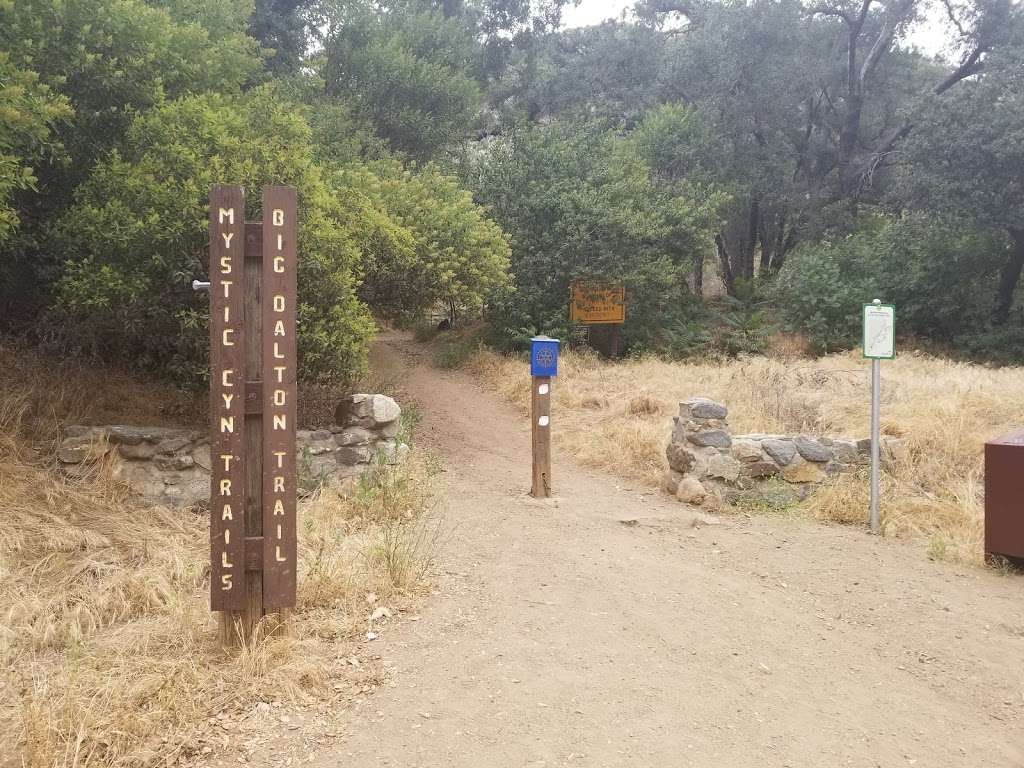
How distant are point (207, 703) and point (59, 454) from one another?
4.81 m

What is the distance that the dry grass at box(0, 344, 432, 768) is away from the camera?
3383 millimetres

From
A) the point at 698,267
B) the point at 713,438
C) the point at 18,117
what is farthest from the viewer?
the point at 698,267

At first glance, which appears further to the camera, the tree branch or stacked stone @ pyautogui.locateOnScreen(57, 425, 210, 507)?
the tree branch

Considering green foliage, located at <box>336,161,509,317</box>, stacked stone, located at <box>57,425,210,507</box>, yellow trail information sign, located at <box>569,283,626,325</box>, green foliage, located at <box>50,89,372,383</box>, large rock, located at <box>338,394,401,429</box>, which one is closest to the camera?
stacked stone, located at <box>57,425,210,507</box>

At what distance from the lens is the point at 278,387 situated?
13.3ft

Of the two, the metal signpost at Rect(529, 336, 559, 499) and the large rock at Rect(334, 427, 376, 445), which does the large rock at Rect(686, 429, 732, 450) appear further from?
the large rock at Rect(334, 427, 376, 445)

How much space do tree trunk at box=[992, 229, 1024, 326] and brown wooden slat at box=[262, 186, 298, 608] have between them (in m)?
20.8

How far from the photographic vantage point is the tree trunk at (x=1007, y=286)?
797 inches

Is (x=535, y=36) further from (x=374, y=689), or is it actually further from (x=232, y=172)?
(x=374, y=689)

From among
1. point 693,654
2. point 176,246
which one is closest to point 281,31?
point 176,246

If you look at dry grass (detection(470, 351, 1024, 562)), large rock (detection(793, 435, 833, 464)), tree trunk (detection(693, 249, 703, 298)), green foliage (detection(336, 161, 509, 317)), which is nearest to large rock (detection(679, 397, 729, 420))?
large rock (detection(793, 435, 833, 464))

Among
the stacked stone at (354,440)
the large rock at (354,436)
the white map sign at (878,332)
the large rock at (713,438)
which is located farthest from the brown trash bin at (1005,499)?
the large rock at (354,436)

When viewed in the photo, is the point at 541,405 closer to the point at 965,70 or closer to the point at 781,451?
the point at 781,451

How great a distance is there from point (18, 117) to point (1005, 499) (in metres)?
8.24
